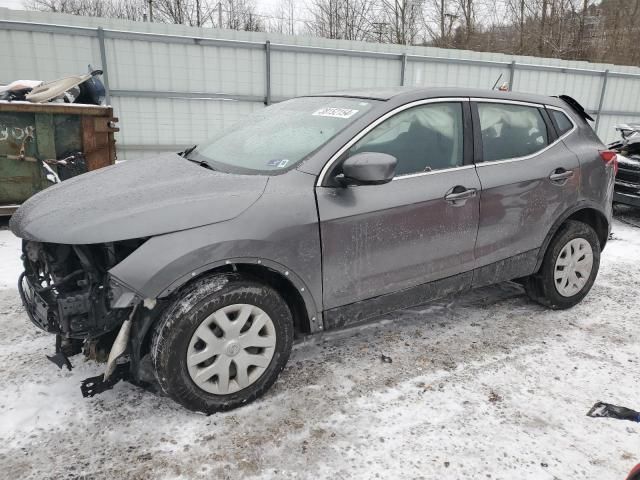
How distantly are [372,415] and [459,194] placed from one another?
57.2 inches

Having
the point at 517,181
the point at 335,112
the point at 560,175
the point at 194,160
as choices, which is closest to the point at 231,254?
the point at 194,160

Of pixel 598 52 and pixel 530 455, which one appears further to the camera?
pixel 598 52

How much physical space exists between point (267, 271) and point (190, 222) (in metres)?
0.50

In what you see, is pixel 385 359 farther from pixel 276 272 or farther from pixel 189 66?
pixel 189 66

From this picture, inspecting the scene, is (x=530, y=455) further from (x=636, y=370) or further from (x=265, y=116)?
(x=265, y=116)

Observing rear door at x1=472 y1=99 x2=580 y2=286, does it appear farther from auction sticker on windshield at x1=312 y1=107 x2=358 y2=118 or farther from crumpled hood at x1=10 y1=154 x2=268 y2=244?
crumpled hood at x1=10 y1=154 x2=268 y2=244

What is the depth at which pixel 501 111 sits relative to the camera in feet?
11.5

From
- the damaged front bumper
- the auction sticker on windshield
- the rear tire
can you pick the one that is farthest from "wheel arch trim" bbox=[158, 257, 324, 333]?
the rear tire

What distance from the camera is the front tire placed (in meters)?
2.36

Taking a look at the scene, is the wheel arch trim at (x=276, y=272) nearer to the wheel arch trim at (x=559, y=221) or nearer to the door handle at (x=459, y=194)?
the door handle at (x=459, y=194)

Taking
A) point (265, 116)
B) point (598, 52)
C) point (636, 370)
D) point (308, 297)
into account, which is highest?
point (598, 52)

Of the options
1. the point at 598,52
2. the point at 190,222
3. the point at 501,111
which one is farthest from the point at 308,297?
the point at 598,52

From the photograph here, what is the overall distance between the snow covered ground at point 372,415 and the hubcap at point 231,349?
0.20 m

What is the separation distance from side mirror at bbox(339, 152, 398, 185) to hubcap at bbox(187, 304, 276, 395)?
87 centimetres
